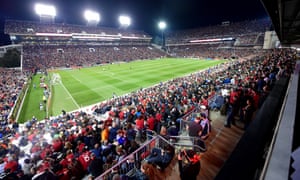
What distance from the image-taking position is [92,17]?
6406cm

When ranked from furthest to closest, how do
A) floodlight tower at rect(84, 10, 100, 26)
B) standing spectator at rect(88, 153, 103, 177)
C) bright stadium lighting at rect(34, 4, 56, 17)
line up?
floodlight tower at rect(84, 10, 100, 26) → bright stadium lighting at rect(34, 4, 56, 17) → standing spectator at rect(88, 153, 103, 177)

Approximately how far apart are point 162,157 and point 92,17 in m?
72.5

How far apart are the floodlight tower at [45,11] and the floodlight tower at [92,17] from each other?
11.9 m

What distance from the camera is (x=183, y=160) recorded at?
366cm

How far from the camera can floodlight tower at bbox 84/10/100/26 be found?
2432 inches

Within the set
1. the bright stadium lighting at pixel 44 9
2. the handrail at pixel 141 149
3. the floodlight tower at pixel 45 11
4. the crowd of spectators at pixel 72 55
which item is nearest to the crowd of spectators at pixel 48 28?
the floodlight tower at pixel 45 11

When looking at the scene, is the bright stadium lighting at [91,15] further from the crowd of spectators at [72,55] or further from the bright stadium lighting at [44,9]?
the crowd of spectators at [72,55]

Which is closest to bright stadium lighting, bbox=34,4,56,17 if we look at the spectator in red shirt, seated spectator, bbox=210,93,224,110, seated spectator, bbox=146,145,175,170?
the spectator in red shirt

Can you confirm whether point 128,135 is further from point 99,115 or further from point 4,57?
point 4,57

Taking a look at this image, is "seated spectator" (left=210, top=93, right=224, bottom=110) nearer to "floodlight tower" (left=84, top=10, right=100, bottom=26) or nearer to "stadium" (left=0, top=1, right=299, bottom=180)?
"stadium" (left=0, top=1, right=299, bottom=180)

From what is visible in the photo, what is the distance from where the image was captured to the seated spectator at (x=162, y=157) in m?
4.04

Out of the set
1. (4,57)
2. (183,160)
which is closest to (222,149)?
(183,160)

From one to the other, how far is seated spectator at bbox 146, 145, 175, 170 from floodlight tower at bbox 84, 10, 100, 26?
70271 mm

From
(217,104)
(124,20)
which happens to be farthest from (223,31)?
(217,104)
